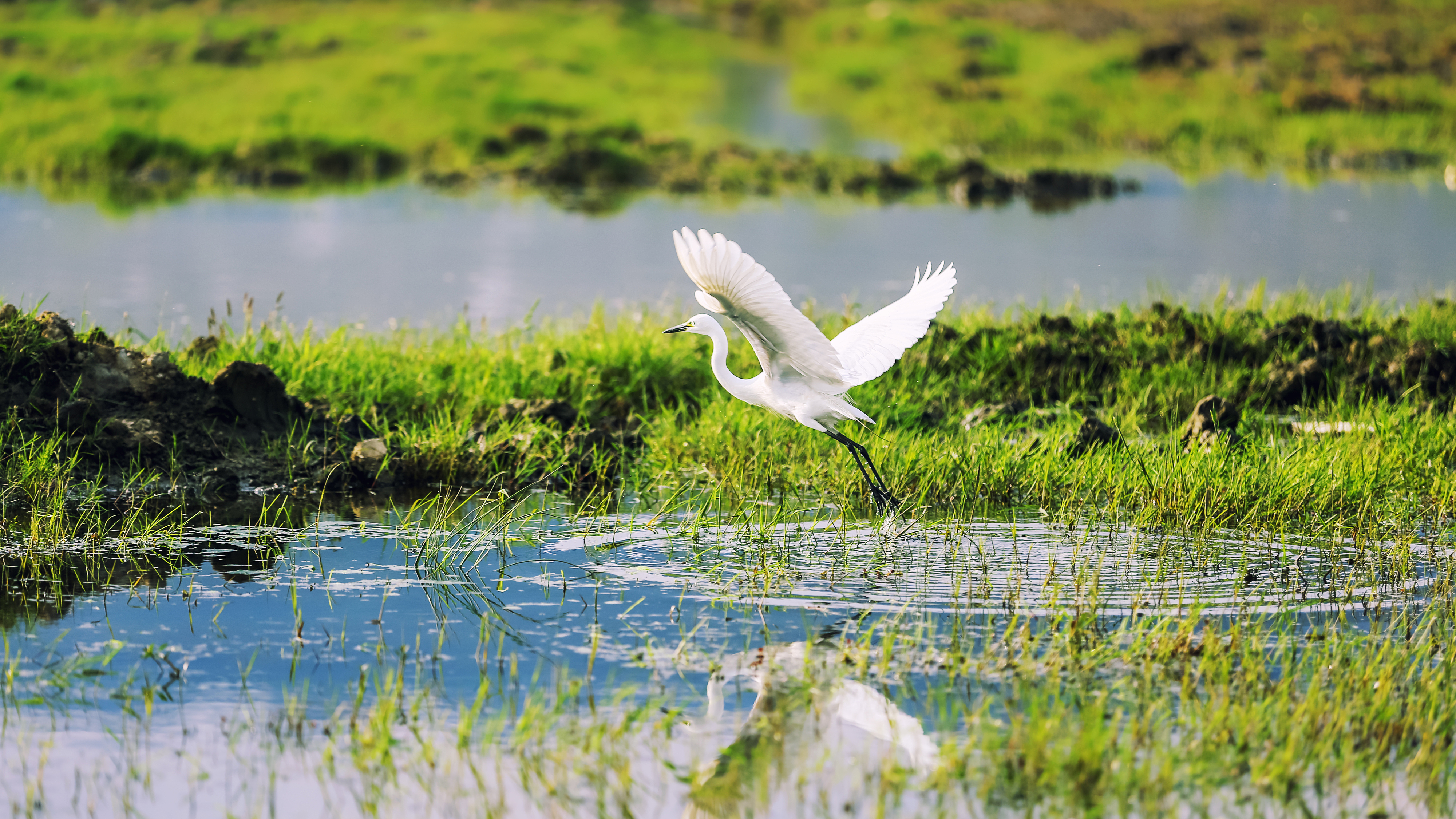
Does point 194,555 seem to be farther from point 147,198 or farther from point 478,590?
point 147,198

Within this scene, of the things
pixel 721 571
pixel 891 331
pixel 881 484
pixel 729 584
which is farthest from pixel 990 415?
pixel 729 584

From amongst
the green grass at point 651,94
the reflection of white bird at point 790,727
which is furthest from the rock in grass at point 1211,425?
the green grass at point 651,94

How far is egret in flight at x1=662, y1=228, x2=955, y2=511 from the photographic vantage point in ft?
20.7

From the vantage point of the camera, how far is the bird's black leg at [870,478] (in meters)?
7.44

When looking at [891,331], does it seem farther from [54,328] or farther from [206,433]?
[54,328]

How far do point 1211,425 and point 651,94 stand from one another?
102 feet

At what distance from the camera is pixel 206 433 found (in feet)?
27.8

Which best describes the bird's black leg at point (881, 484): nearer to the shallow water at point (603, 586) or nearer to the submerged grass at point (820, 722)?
the shallow water at point (603, 586)

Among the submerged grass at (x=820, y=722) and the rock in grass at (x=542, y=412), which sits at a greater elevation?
the rock in grass at (x=542, y=412)

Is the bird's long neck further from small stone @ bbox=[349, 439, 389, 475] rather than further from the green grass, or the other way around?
the green grass

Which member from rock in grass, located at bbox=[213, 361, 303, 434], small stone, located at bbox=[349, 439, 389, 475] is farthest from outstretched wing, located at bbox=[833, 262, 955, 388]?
rock in grass, located at bbox=[213, 361, 303, 434]

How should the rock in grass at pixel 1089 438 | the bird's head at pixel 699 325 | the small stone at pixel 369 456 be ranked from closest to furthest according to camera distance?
1. the bird's head at pixel 699 325
2. the small stone at pixel 369 456
3. the rock in grass at pixel 1089 438

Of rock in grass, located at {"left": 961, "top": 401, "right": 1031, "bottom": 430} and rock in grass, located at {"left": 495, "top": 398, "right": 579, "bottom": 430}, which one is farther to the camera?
rock in grass, located at {"left": 961, "top": 401, "right": 1031, "bottom": 430}

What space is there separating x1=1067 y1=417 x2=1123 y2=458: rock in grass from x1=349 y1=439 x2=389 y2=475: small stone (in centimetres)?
376
